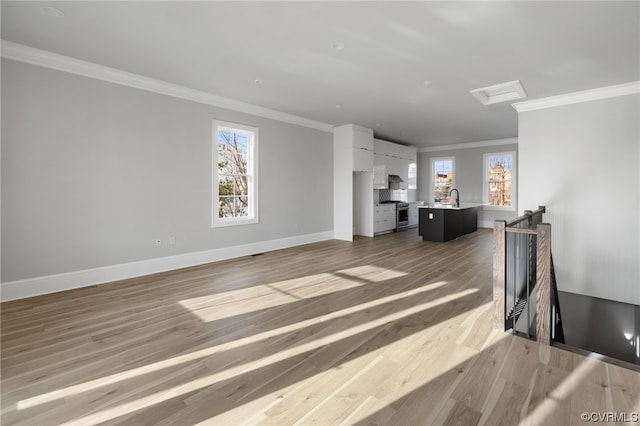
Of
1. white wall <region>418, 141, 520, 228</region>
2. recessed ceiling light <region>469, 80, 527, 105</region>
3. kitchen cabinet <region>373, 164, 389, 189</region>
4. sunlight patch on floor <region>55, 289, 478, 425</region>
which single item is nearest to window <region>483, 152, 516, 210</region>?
white wall <region>418, 141, 520, 228</region>

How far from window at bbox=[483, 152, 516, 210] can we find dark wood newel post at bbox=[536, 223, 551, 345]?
7374mm

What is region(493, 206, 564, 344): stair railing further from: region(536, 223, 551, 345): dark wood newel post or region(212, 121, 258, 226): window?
region(212, 121, 258, 226): window

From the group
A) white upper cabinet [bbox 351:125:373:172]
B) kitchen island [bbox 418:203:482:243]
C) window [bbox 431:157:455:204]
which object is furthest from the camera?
window [bbox 431:157:455:204]

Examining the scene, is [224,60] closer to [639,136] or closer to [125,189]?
[125,189]

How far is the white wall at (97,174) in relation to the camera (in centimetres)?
334

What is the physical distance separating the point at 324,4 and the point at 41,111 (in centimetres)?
351

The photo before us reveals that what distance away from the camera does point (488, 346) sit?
7.65 feet

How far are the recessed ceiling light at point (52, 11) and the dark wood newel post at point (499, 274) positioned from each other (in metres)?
4.30

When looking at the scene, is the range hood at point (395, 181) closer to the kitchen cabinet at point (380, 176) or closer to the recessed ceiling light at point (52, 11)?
the kitchen cabinet at point (380, 176)

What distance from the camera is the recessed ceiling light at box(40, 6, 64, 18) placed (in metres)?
2.59

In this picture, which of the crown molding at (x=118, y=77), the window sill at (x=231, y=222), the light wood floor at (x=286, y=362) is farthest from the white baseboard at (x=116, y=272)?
the crown molding at (x=118, y=77)

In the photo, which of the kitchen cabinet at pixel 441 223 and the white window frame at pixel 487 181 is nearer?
the kitchen cabinet at pixel 441 223

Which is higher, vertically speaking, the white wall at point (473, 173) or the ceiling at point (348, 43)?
the ceiling at point (348, 43)

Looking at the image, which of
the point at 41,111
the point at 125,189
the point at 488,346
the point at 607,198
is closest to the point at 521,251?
the point at 488,346
